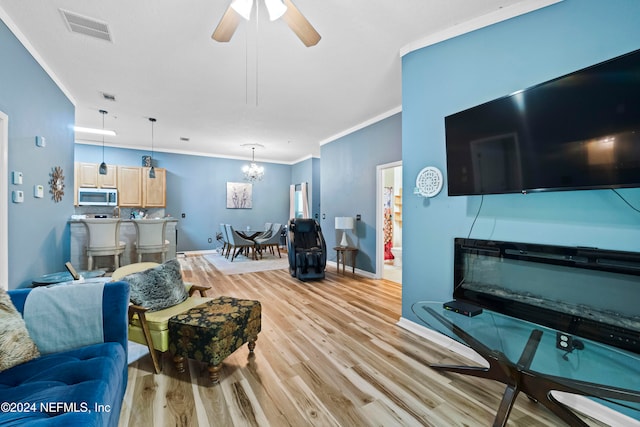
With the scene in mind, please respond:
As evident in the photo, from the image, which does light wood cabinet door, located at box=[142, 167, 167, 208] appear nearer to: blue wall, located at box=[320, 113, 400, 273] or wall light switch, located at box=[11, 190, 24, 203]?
blue wall, located at box=[320, 113, 400, 273]

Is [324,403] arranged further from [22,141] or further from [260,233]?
[260,233]

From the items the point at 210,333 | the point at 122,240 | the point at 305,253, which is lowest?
the point at 210,333

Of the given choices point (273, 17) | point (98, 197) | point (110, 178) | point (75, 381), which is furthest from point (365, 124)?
point (98, 197)

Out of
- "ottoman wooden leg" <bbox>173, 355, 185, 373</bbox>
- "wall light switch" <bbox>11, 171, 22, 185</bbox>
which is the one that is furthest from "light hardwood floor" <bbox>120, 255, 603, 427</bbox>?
"wall light switch" <bbox>11, 171, 22, 185</bbox>

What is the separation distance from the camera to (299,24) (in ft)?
6.23

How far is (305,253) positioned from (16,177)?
3.63 meters

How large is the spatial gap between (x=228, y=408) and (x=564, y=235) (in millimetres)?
2518

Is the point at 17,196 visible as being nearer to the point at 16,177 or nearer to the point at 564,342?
the point at 16,177

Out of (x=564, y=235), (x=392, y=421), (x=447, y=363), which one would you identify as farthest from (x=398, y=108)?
(x=392, y=421)

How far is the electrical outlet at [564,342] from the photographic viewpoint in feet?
4.83

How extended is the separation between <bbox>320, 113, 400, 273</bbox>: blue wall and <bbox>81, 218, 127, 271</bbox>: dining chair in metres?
4.12

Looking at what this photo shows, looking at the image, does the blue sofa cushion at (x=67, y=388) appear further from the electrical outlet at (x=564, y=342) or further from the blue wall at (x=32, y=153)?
the electrical outlet at (x=564, y=342)

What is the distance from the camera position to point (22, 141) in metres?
2.59

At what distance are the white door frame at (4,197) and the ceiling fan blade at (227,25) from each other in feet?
6.62
